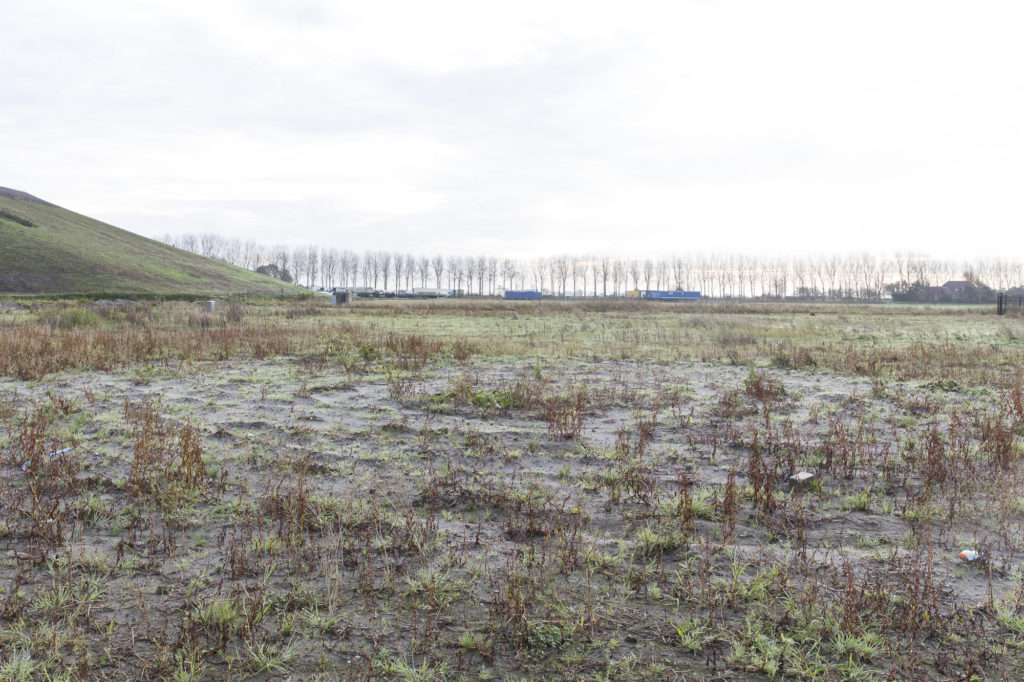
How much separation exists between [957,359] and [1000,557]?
1436 centimetres

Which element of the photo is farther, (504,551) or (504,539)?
(504,539)

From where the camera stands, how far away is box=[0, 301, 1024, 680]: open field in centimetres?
314

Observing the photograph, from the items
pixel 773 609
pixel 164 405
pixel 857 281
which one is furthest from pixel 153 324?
pixel 857 281

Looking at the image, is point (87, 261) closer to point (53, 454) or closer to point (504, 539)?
point (53, 454)

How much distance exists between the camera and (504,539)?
452 cm

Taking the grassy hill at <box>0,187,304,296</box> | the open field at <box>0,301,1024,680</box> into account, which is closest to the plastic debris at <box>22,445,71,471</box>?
the open field at <box>0,301,1024,680</box>

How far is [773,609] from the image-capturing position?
3.55 meters

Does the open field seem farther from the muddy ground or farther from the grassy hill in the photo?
the grassy hill

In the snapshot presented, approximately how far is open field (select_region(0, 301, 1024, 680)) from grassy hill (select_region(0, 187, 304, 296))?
57286mm

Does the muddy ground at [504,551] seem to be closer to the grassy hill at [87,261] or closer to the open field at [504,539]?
the open field at [504,539]

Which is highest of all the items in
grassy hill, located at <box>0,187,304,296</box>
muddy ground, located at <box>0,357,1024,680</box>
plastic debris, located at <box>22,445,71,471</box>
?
grassy hill, located at <box>0,187,304,296</box>

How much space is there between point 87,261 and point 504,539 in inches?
3251

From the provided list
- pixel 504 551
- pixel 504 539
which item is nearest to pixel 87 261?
pixel 504 539

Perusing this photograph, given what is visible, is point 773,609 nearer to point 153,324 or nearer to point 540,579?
point 540,579
